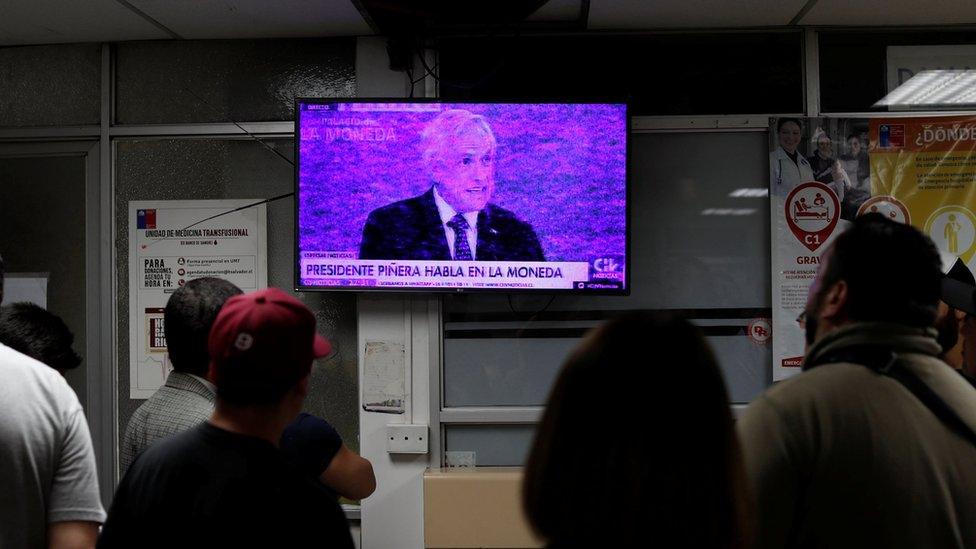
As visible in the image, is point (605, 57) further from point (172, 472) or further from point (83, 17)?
point (172, 472)

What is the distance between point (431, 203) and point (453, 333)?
577 mm

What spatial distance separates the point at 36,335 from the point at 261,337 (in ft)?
4.16

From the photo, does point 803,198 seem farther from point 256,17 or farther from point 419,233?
point 256,17

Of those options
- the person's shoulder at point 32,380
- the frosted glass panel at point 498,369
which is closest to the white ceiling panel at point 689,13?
the frosted glass panel at point 498,369

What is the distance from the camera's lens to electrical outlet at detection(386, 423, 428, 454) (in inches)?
132

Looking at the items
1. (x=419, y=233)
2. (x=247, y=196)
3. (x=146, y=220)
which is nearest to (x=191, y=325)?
(x=419, y=233)

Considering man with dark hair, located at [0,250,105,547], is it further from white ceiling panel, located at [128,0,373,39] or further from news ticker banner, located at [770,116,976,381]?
news ticker banner, located at [770,116,976,381]

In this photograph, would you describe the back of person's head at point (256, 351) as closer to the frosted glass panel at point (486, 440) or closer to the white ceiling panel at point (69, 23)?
the frosted glass panel at point (486, 440)

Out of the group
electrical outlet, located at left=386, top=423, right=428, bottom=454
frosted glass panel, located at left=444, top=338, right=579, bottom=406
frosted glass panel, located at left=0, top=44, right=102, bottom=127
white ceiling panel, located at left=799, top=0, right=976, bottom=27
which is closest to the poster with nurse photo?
white ceiling panel, located at left=799, top=0, right=976, bottom=27

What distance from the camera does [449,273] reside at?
10.7 feet

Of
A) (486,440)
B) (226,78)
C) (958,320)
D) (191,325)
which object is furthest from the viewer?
(226,78)

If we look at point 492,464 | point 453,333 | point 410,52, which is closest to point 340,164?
point 410,52

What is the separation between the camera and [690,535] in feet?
2.99

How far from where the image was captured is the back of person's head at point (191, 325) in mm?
1910
